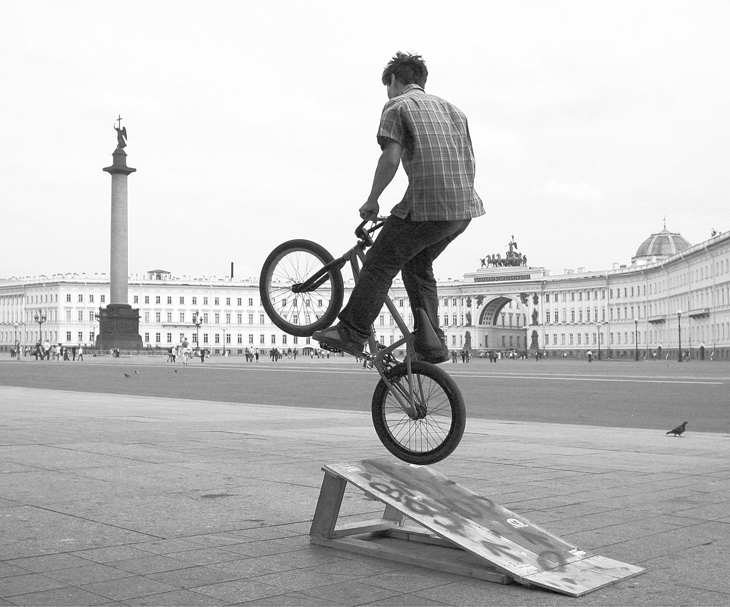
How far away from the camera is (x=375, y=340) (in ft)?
22.5

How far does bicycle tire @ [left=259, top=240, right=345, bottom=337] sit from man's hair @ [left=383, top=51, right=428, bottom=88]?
49.3 inches

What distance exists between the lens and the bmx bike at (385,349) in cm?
666

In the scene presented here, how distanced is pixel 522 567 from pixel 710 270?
112m

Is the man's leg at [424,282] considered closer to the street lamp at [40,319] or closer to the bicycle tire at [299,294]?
the bicycle tire at [299,294]

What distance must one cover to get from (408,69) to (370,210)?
0.97 m

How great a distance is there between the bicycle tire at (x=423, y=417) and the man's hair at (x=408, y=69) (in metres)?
1.80

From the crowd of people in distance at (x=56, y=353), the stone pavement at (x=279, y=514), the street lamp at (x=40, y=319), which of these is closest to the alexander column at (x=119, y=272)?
the crowd of people in distance at (x=56, y=353)

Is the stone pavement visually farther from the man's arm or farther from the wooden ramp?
the man's arm

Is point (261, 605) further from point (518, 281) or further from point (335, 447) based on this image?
point (518, 281)

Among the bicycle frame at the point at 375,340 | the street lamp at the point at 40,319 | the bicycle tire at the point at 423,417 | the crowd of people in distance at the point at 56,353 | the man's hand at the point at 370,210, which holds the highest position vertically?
the street lamp at the point at 40,319

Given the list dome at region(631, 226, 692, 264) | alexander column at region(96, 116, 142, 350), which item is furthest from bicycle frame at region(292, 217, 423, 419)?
dome at region(631, 226, 692, 264)

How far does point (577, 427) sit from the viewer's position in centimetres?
1589

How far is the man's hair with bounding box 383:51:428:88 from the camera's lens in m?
6.51

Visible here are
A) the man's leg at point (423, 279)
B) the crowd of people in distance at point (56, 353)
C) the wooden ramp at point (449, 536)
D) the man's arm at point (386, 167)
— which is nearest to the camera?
the wooden ramp at point (449, 536)
